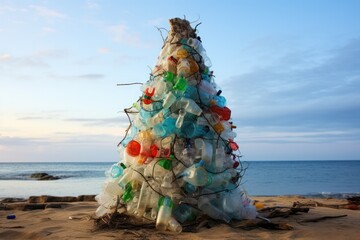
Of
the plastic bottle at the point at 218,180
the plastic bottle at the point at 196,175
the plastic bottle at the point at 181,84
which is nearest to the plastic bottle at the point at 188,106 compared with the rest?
the plastic bottle at the point at 181,84

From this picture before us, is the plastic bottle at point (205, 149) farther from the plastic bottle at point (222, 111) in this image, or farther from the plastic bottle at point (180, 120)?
the plastic bottle at point (222, 111)

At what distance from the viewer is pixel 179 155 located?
5309mm

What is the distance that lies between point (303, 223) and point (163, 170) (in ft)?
6.84

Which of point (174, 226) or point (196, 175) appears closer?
point (174, 226)

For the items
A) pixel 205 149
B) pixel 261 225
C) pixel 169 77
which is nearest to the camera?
pixel 261 225

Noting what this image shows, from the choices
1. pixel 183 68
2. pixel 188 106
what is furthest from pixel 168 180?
pixel 183 68

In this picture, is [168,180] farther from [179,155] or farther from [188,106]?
[188,106]

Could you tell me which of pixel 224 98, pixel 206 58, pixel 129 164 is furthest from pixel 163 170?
pixel 206 58

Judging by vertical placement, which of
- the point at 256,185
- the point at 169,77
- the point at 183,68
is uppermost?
the point at 183,68

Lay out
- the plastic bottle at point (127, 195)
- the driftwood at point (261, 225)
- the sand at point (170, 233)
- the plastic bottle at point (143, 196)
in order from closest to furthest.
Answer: the sand at point (170, 233), the driftwood at point (261, 225), the plastic bottle at point (143, 196), the plastic bottle at point (127, 195)

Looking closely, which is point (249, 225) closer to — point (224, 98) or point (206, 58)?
point (224, 98)

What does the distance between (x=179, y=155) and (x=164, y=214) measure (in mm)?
784

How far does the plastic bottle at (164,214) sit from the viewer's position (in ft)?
16.4

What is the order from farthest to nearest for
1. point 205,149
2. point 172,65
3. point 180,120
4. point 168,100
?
point 172,65
point 168,100
point 180,120
point 205,149
